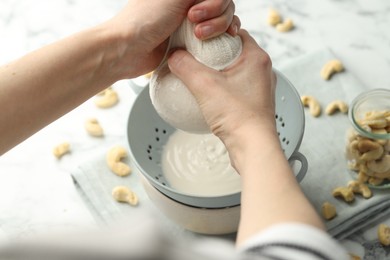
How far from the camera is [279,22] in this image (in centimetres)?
103

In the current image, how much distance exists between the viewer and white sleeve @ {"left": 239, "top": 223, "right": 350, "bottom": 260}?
0.40 meters

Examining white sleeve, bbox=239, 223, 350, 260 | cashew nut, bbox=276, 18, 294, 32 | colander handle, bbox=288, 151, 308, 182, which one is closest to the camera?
white sleeve, bbox=239, 223, 350, 260

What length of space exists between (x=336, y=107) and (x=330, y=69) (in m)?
0.07

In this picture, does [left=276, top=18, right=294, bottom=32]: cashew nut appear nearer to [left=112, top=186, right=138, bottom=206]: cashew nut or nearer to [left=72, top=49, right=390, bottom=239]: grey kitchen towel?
[left=72, top=49, right=390, bottom=239]: grey kitchen towel

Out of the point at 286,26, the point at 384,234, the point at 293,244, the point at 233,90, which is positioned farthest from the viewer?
the point at 286,26

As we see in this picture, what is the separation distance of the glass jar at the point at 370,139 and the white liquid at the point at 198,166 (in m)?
0.17

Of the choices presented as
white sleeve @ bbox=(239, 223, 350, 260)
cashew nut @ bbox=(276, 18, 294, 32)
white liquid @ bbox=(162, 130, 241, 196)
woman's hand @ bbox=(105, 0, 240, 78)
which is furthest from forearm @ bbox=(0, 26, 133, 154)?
cashew nut @ bbox=(276, 18, 294, 32)

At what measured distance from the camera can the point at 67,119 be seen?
95 cm

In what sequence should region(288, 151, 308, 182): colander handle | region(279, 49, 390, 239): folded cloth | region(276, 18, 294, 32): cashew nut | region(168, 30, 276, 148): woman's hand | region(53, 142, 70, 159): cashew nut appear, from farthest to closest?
region(276, 18, 294, 32): cashew nut < region(53, 142, 70, 159): cashew nut < region(279, 49, 390, 239): folded cloth < region(288, 151, 308, 182): colander handle < region(168, 30, 276, 148): woman's hand

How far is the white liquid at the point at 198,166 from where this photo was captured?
760 millimetres

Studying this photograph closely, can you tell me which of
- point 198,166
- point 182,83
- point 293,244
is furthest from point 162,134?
point 293,244

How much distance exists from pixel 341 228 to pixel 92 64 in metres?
0.40

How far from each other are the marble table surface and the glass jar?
0.07m

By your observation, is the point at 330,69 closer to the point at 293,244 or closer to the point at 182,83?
the point at 182,83
